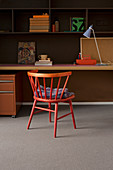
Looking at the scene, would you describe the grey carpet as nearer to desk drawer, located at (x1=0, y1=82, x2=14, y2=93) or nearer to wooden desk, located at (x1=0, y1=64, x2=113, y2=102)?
desk drawer, located at (x1=0, y1=82, x2=14, y2=93)

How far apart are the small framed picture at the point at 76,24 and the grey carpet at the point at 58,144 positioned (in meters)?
1.51

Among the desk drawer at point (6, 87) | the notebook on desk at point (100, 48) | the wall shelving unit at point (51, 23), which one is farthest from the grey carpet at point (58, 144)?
the wall shelving unit at point (51, 23)

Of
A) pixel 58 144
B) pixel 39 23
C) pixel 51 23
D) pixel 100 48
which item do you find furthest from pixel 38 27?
pixel 58 144

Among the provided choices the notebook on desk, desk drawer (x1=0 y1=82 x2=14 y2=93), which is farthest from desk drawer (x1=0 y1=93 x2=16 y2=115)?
the notebook on desk

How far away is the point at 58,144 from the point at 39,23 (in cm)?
225

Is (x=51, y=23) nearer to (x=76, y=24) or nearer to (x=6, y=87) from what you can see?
(x=76, y=24)

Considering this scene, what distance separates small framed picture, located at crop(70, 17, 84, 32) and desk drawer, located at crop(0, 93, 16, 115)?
1.62 metres

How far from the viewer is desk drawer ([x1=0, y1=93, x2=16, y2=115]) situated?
3.57 m

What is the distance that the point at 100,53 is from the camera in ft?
14.2

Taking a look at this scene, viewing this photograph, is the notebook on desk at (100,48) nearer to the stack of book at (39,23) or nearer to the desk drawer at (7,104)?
the stack of book at (39,23)

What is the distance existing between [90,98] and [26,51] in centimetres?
148

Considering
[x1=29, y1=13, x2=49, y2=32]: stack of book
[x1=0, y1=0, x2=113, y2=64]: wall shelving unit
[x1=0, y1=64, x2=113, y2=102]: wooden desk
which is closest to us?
[x1=29, y1=13, x2=49, y2=32]: stack of book

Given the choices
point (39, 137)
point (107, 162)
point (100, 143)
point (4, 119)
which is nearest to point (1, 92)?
point (4, 119)

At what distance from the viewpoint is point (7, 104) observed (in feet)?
11.8
